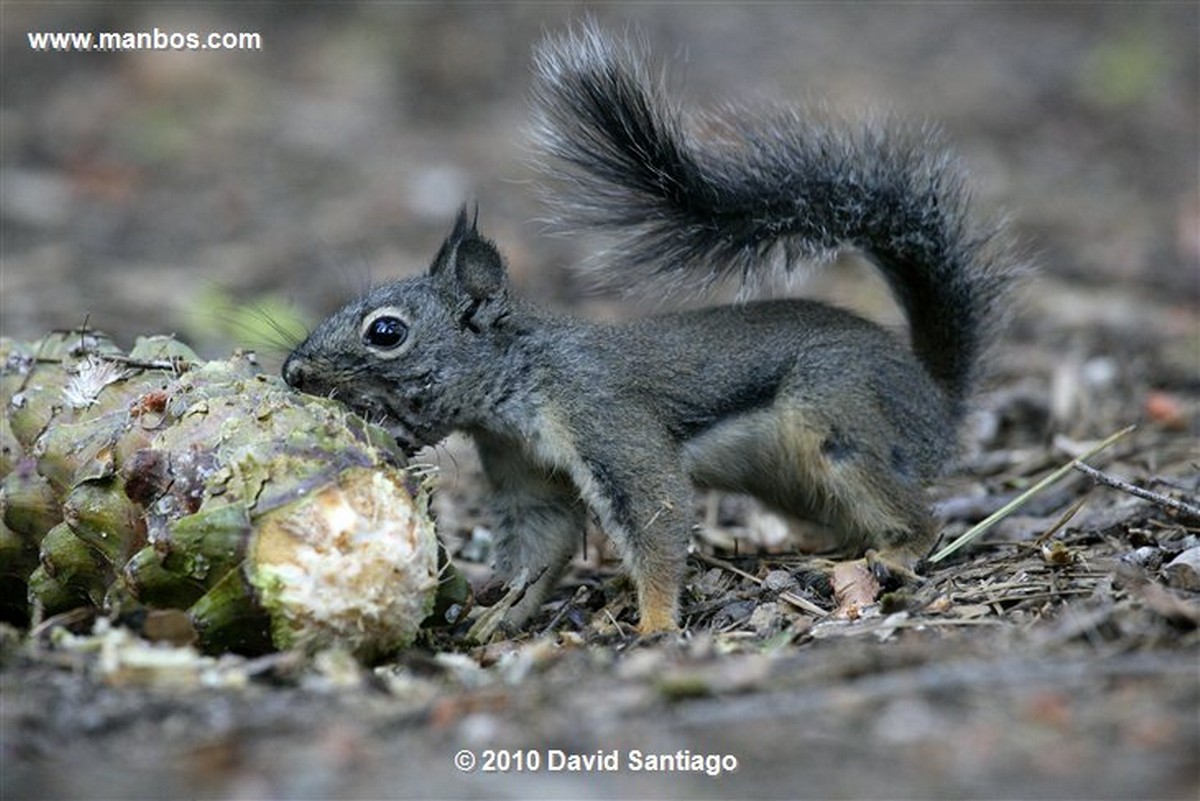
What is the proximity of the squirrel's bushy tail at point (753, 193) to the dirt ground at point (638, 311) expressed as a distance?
28 cm

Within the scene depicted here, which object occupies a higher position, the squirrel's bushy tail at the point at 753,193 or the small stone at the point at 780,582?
the squirrel's bushy tail at the point at 753,193

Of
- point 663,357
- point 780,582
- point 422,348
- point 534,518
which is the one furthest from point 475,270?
point 780,582

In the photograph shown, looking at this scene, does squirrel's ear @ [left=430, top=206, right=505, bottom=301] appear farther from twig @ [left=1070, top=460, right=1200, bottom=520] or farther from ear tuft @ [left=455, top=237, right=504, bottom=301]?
twig @ [left=1070, top=460, right=1200, bottom=520]

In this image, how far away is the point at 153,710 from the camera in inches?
122

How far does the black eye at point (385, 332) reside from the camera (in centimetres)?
452

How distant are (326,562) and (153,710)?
1.65 ft

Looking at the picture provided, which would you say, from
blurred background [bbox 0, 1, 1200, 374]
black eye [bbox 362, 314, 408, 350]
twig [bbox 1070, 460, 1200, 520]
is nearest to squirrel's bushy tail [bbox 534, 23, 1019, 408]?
black eye [bbox 362, 314, 408, 350]

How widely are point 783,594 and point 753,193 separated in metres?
1.25

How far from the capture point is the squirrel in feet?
14.7

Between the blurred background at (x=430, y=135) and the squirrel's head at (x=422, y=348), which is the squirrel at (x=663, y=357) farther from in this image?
the blurred background at (x=430, y=135)

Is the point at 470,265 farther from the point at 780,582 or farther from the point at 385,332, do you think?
the point at 780,582

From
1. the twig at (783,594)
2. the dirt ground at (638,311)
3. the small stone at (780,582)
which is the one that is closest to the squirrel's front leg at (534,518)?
the dirt ground at (638,311)

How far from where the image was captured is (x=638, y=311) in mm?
7633

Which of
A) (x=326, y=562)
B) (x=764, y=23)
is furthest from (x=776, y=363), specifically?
(x=764, y=23)
